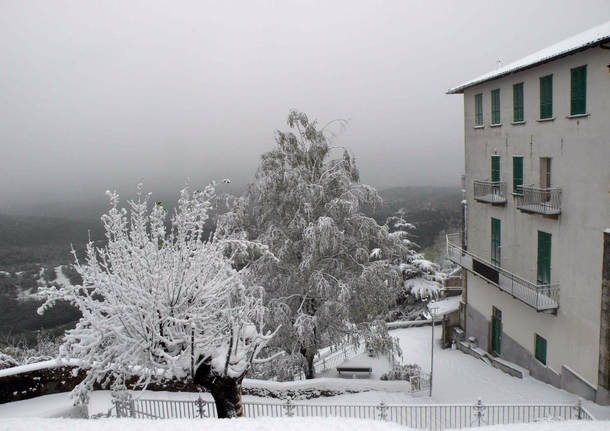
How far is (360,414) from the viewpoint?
12.5 metres

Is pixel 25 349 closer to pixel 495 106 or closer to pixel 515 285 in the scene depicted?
pixel 515 285

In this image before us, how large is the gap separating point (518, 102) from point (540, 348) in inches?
403

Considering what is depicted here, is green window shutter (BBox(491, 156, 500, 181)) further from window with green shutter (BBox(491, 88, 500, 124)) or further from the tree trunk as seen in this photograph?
the tree trunk

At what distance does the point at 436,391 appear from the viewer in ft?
55.8

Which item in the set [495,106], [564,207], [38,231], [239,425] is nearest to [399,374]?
[564,207]

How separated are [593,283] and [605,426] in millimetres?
6239

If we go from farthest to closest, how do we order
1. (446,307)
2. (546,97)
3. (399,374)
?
(446,307), (399,374), (546,97)

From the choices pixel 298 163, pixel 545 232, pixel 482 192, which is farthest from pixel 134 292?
pixel 482 192

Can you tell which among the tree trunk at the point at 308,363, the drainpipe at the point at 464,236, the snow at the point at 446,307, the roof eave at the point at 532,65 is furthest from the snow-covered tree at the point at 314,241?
the snow at the point at 446,307

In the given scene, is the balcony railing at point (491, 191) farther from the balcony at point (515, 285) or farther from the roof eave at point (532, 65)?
the roof eave at point (532, 65)

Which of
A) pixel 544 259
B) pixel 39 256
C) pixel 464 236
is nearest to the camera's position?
pixel 544 259

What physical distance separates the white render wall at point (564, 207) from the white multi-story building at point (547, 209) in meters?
0.04

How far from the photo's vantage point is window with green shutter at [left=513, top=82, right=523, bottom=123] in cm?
1693

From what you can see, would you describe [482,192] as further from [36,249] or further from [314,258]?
[36,249]
